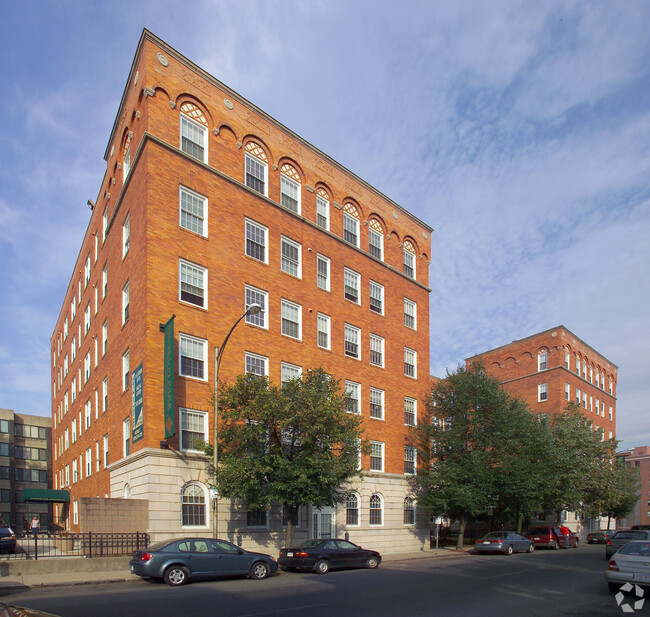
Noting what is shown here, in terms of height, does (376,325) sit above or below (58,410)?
above

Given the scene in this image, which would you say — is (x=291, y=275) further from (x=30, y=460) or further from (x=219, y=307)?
(x=30, y=460)

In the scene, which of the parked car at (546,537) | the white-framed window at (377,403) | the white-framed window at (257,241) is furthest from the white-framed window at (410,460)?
the white-framed window at (257,241)

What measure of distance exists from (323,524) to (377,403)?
838 cm

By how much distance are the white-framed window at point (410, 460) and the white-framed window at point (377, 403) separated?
3202 millimetres

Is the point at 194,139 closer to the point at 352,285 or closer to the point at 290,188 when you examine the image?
the point at 290,188

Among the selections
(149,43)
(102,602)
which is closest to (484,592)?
(102,602)

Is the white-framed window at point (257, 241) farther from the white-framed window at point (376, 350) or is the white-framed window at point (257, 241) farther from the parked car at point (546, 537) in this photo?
the parked car at point (546, 537)

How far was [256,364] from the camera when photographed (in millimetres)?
28641

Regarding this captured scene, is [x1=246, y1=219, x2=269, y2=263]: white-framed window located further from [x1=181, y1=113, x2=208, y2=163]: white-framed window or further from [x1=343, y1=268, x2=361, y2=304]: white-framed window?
[x1=343, y1=268, x2=361, y2=304]: white-framed window

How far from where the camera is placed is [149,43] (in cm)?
2698

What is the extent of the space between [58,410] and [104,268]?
2770cm

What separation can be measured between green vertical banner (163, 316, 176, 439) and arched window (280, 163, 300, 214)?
11.3 m

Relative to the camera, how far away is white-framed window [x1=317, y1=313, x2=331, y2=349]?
1300 inches

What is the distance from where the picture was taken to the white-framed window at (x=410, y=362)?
39375mm
